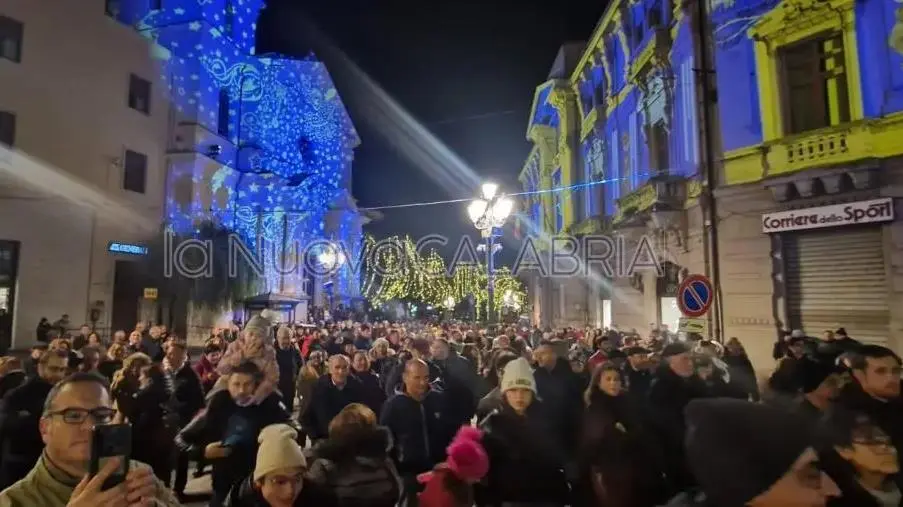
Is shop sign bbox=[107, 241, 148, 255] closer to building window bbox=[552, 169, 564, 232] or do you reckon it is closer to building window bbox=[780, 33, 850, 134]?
building window bbox=[780, 33, 850, 134]

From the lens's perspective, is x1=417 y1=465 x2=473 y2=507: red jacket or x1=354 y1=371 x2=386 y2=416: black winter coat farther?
x1=354 y1=371 x2=386 y2=416: black winter coat

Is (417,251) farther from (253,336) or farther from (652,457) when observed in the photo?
(652,457)

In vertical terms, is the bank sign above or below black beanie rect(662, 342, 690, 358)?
above

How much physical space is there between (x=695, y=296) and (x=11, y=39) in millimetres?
21909

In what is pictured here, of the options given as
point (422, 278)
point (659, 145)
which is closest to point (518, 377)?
point (659, 145)

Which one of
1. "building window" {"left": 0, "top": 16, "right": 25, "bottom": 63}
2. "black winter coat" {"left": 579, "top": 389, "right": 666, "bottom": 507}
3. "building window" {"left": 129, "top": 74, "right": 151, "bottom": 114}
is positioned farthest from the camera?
"building window" {"left": 129, "top": 74, "right": 151, "bottom": 114}

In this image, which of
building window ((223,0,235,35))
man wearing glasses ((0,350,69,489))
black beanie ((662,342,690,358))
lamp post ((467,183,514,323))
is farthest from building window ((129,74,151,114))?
black beanie ((662,342,690,358))

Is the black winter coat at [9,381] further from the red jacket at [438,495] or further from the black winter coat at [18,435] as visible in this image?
the red jacket at [438,495]

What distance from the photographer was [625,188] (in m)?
25.4

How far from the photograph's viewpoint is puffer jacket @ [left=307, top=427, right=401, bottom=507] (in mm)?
3297

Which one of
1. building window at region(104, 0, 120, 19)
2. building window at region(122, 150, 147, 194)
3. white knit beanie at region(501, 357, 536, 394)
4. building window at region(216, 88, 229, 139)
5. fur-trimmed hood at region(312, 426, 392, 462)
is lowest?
fur-trimmed hood at region(312, 426, 392, 462)

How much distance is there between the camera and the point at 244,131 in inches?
1314

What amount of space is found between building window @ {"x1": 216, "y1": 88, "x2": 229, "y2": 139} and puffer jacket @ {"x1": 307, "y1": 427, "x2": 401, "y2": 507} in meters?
31.2

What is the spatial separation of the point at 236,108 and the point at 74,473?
33607 millimetres
